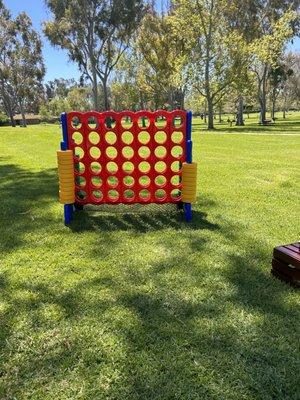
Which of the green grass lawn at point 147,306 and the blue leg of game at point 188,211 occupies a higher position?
the blue leg of game at point 188,211

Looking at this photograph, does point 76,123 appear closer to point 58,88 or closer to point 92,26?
point 92,26

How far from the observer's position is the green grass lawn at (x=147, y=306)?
7.89 feet

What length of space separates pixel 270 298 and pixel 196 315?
0.74 metres

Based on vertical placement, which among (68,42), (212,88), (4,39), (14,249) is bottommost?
(14,249)

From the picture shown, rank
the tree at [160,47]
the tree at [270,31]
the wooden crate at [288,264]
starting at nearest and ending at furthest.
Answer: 1. the wooden crate at [288,264]
2. the tree at [270,31]
3. the tree at [160,47]

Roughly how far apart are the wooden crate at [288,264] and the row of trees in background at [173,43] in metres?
28.2

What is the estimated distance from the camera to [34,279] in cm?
367

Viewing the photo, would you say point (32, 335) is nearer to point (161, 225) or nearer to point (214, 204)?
point (161, 225)

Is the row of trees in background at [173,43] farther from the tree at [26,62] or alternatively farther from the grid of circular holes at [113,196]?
the grid of circular holes at [113,196]

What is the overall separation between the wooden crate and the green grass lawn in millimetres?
120

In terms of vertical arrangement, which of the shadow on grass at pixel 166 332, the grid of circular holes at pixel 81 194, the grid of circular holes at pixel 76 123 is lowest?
the shadow on grass at pixel 166 332

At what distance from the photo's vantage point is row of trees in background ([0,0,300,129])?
29.6 metres

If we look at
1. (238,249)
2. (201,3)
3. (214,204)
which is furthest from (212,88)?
(238,249)

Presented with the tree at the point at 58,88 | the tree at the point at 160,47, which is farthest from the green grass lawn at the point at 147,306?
the tree at the point at 58,88
